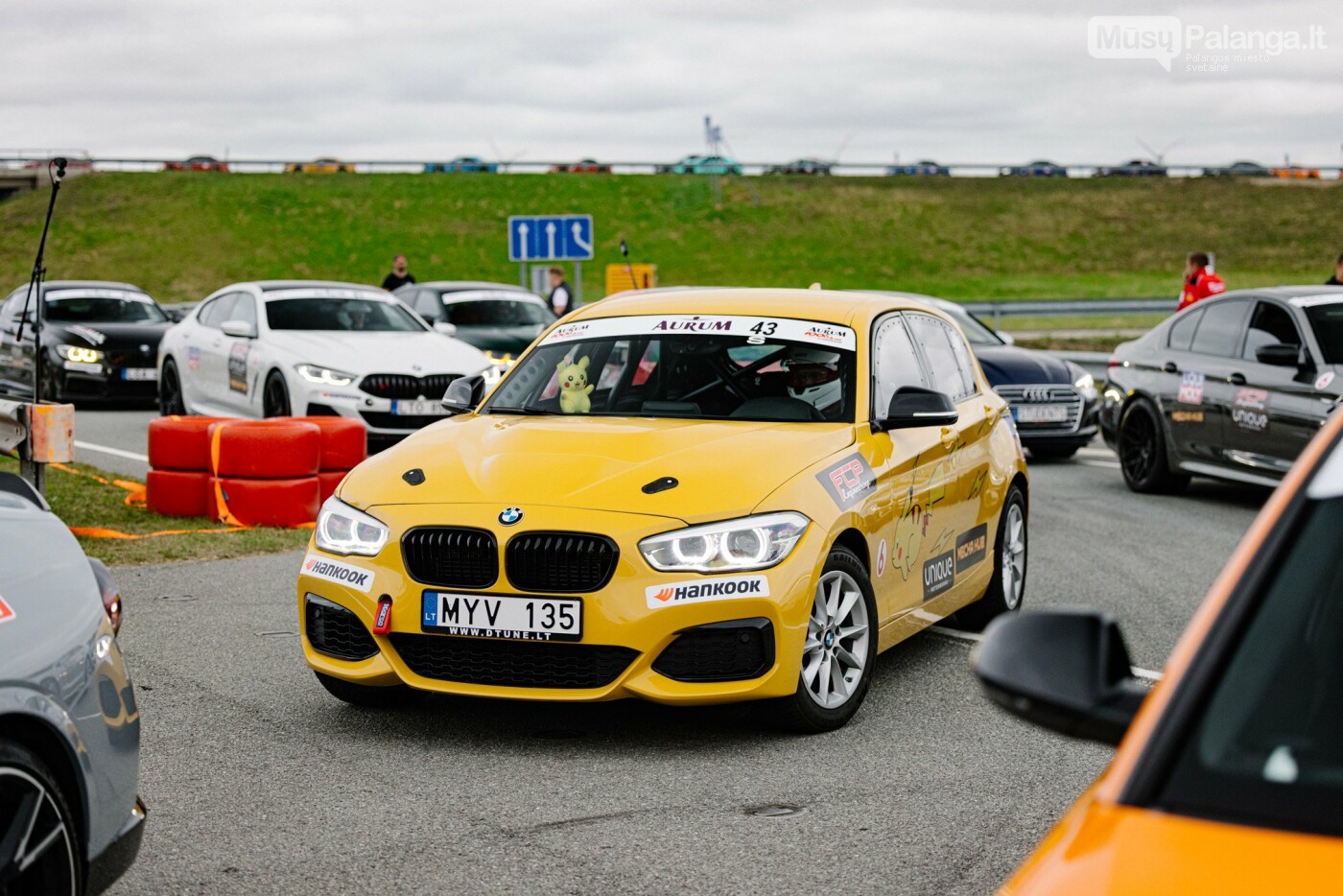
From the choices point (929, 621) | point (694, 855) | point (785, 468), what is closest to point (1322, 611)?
point (694, 855)

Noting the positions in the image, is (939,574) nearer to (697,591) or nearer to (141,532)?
(697,591)

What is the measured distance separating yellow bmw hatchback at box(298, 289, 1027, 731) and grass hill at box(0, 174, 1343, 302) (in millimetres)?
50547

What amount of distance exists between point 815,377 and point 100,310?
16.7 meters

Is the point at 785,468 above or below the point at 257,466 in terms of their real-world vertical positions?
Result: above

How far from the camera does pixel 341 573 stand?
5.95 m

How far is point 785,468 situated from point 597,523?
76 centimetres

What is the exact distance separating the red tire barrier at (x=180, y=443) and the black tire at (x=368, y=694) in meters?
5.17

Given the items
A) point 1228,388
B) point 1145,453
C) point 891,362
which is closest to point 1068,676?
point 891,362

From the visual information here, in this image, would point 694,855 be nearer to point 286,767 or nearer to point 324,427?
point 286,767

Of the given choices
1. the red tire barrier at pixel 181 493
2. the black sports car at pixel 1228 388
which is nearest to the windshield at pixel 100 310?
the red tire barrier at pixel 181 493

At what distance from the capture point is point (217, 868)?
452cm

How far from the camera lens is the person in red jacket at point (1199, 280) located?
18297 millimetres

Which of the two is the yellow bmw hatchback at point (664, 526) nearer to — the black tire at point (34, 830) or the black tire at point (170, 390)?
the black tire at point (34, 830)

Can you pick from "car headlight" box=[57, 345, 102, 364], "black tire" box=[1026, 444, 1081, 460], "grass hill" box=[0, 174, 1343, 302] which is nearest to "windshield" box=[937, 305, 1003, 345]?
"black tire" box=[1026, 444, 1081, 460]
